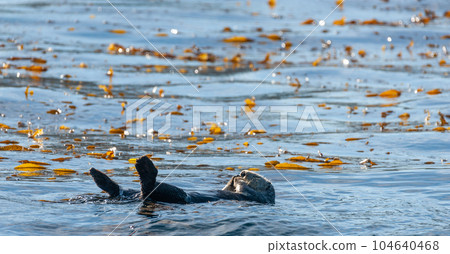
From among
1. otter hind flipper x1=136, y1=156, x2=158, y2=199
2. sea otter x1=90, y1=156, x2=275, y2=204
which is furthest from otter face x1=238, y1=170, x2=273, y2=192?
otter hind flipper x1=136, y1=156, x2=158, y2=199

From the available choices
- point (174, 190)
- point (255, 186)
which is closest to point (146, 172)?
point (174, 190)

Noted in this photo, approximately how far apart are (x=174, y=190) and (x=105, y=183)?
532 mm

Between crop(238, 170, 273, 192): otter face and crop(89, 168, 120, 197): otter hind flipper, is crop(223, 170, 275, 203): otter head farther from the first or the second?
crop(89, 168, 120, 197): otter hind flipper

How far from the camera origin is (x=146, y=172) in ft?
15.1

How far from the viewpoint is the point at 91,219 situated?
14.7 ft

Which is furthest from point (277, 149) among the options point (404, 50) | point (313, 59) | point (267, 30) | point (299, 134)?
point (267, 30)

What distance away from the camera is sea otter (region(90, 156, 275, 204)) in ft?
15.2

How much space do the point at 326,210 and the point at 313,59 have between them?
10207 mm

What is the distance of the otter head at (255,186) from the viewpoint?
5.21 m

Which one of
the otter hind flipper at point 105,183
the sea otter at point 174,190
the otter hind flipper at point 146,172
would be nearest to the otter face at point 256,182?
the sea otter at point 174,190

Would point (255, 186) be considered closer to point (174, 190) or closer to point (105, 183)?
point (174, 190)

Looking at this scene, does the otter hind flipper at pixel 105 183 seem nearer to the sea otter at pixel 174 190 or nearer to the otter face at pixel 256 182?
the sea otter at pixel 174 190
